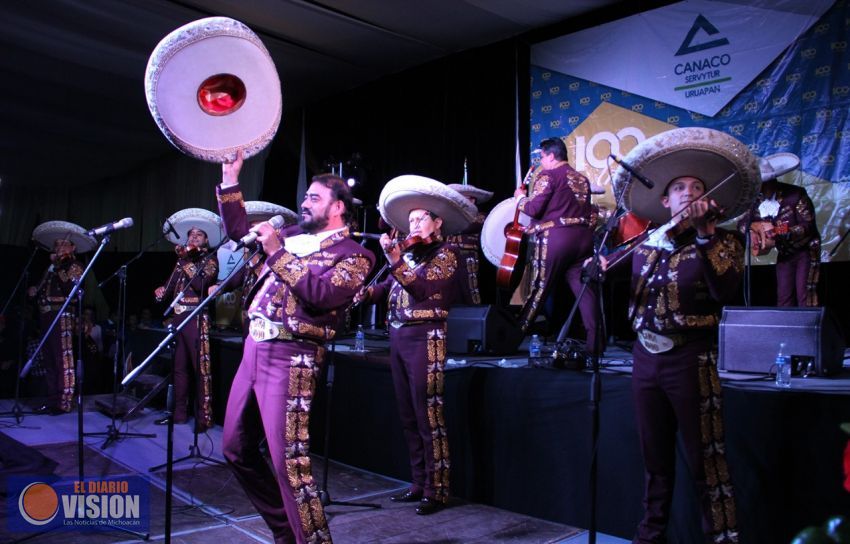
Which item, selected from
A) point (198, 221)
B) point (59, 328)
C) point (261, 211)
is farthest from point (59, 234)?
point (261, 211)

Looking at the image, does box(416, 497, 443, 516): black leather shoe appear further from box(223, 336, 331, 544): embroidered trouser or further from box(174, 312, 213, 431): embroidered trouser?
box(174, 312, 213, 431): embroidered trouser

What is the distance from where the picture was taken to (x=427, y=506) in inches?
189

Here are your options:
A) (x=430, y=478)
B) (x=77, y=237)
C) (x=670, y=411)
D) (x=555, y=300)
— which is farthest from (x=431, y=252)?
(x=77, y=237)

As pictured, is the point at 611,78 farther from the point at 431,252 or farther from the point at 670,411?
the point at 670,411

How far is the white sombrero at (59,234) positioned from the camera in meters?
8.95

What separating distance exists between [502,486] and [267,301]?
2.57 metres

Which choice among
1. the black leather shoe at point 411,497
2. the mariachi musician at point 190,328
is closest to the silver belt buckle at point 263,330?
the black leather shoe at point 411,497

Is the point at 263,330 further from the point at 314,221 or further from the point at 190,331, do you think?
the point at 190,331

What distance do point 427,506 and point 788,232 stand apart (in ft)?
14.9

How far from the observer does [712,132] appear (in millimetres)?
3400

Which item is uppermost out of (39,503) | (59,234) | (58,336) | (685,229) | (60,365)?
(59,234)

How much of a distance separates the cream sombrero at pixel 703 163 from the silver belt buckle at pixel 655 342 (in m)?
0.68

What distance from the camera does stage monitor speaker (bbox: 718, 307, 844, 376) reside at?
452cm

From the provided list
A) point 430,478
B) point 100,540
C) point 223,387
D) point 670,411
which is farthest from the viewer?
point 223,387
